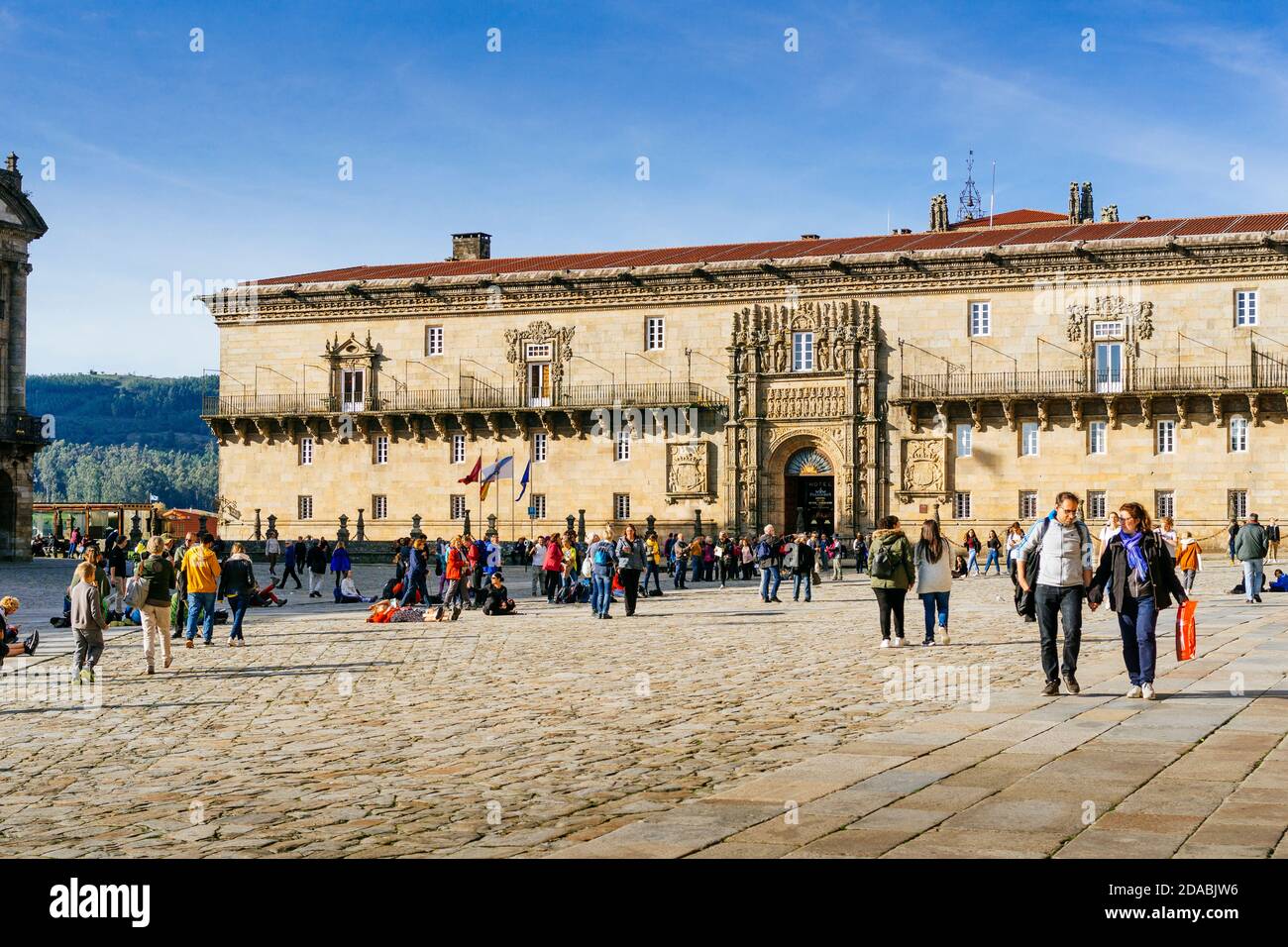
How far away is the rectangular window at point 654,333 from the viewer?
49.9m

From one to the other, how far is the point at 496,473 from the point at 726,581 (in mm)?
13765

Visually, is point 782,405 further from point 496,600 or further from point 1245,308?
point 496,600

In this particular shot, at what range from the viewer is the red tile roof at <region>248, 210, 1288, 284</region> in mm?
47219

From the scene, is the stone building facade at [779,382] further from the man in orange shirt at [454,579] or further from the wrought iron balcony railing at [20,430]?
the man in orange shirt at [454,579]

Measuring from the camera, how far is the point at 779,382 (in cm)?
4900

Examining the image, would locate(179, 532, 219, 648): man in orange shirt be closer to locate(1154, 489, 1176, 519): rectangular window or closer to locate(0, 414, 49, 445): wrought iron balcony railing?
locate(1154, 489, 1176, 519): rectangular window

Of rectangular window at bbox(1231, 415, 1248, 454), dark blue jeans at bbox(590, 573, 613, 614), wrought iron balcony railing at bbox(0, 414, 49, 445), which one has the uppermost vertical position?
wrought iron balcony railing at bbox(0, 414, 49, 445)

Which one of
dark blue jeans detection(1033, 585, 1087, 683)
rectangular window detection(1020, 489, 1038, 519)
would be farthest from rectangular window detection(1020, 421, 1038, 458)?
dark blue jeans detection(1033, 585, 1087, 683)

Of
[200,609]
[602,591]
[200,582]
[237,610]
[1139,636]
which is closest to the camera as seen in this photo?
[1139,636]

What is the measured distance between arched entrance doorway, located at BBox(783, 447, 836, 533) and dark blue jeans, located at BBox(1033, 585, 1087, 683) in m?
36.7

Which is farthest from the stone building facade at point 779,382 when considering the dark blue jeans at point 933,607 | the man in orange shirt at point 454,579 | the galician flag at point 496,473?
the dark blue jeans at point 933,607

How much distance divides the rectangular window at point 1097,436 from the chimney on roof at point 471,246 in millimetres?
24734

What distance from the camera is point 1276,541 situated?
132 ft

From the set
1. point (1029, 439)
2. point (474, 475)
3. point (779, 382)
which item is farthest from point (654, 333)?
point (1029, 439)
